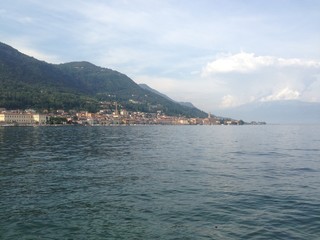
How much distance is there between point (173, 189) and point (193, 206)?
478 cm

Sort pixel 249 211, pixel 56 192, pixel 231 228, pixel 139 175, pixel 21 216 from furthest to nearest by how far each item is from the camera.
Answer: pixel 139 175
pixel 56 192
pixel 249 211
pixel 21 216
pixel 231 228

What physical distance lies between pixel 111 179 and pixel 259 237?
641 inches

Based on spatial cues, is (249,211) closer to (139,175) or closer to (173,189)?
(173,189)

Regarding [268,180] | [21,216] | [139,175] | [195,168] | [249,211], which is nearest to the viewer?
[21,216]

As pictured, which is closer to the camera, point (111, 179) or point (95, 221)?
point (95, 221)

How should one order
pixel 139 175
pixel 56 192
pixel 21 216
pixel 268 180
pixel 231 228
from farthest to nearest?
pixel 139 175
pixel 268 180
pixel 56 192
pixel 21 216
pixel 231 228

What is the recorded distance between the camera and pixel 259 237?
49.3ft

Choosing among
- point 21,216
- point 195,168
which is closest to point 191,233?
point 21,216

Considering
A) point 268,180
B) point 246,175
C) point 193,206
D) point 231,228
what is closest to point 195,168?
point 246,175

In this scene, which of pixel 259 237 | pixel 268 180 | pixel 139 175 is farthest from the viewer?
pixel 139 175

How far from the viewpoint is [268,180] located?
28.3m

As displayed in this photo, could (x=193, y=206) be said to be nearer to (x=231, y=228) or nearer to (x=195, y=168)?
(x=231, y=228)

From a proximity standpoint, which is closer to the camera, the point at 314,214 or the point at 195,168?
the point at 314,214

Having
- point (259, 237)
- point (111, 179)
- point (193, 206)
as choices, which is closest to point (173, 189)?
point (193, 206)
